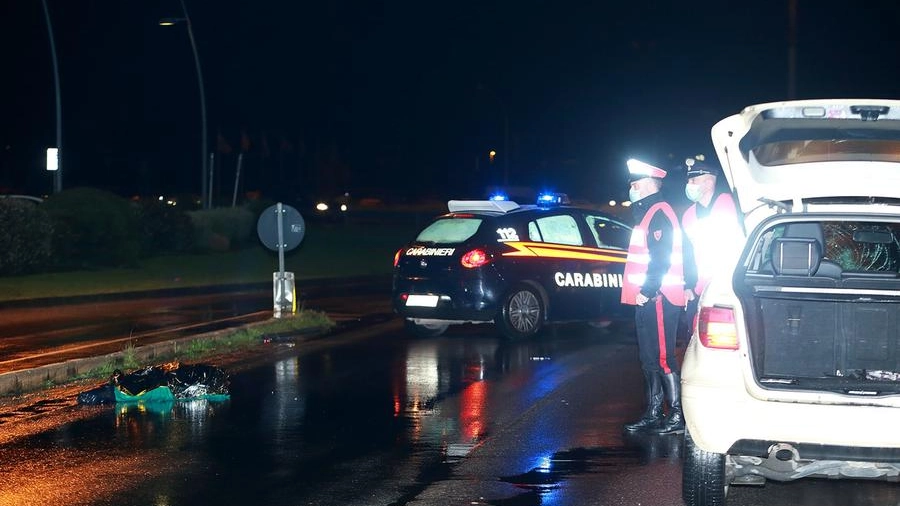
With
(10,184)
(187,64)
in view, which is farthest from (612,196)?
(10,184)

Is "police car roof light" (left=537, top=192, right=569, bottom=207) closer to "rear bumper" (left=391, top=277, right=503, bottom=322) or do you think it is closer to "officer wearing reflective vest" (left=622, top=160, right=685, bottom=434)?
"rear bumper" (left=391, top=277, right=503, bottom=322)

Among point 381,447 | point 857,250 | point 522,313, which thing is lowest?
point 381,447

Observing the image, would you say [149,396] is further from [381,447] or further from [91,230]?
[91,230]

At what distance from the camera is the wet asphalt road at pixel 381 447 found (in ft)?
23.9

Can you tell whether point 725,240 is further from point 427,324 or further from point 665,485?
point 427,324

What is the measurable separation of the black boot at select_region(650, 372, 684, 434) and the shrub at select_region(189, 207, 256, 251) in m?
25.8

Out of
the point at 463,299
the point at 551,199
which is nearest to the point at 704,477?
the point at 463,299

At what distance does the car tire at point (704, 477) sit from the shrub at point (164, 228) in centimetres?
2635

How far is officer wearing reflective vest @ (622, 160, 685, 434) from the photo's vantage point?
902 cm

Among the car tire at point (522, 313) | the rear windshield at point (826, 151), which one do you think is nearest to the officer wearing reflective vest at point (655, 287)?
the rear windshield at point (826, 151)

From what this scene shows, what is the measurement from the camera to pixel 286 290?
16266 millimetres

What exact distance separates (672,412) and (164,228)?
82.5ft

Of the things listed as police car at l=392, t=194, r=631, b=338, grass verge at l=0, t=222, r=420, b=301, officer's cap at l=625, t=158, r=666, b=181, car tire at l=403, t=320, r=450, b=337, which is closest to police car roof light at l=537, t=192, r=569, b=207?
police car at l=392, t=194, r=631, b=338

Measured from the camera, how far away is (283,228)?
52.9 feet
